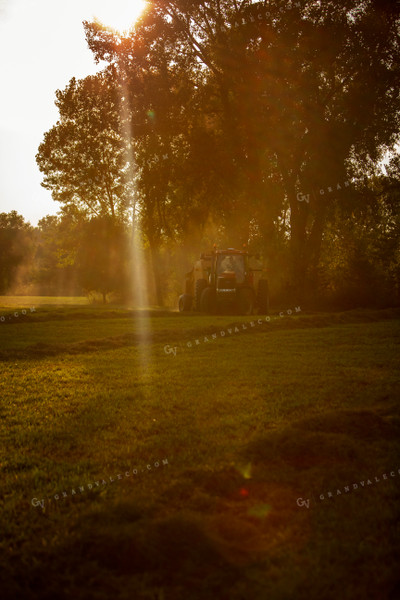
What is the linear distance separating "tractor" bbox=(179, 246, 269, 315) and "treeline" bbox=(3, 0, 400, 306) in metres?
3.70

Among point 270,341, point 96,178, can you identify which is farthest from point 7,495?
point 96,178

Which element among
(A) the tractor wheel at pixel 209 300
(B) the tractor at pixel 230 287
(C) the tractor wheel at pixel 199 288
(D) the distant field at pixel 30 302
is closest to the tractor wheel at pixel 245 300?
(B) the tractor at pixel 230 287

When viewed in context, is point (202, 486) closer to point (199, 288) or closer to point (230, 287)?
point (230, 287)

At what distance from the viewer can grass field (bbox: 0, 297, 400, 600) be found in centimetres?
332

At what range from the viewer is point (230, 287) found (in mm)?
28906

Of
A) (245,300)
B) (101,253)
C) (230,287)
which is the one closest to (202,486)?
(230,287)

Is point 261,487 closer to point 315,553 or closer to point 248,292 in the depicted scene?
point 315,553

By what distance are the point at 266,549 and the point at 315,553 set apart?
0.29m

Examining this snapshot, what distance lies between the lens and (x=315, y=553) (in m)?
3.56

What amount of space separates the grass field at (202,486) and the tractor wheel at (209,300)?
1833cm

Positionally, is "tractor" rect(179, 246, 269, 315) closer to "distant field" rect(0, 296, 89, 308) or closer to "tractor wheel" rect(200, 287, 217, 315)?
"tractor wheel" rect(200, 287, 217, 315)

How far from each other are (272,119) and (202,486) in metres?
25.6

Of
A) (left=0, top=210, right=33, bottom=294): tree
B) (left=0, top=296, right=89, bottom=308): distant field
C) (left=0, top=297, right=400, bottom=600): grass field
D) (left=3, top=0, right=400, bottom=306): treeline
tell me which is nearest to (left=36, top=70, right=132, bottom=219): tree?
(left=3, top=0, right=400, bottom=306): treeline

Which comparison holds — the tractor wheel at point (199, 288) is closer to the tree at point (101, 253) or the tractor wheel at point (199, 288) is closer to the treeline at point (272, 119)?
the treeline at point (272, 119)
